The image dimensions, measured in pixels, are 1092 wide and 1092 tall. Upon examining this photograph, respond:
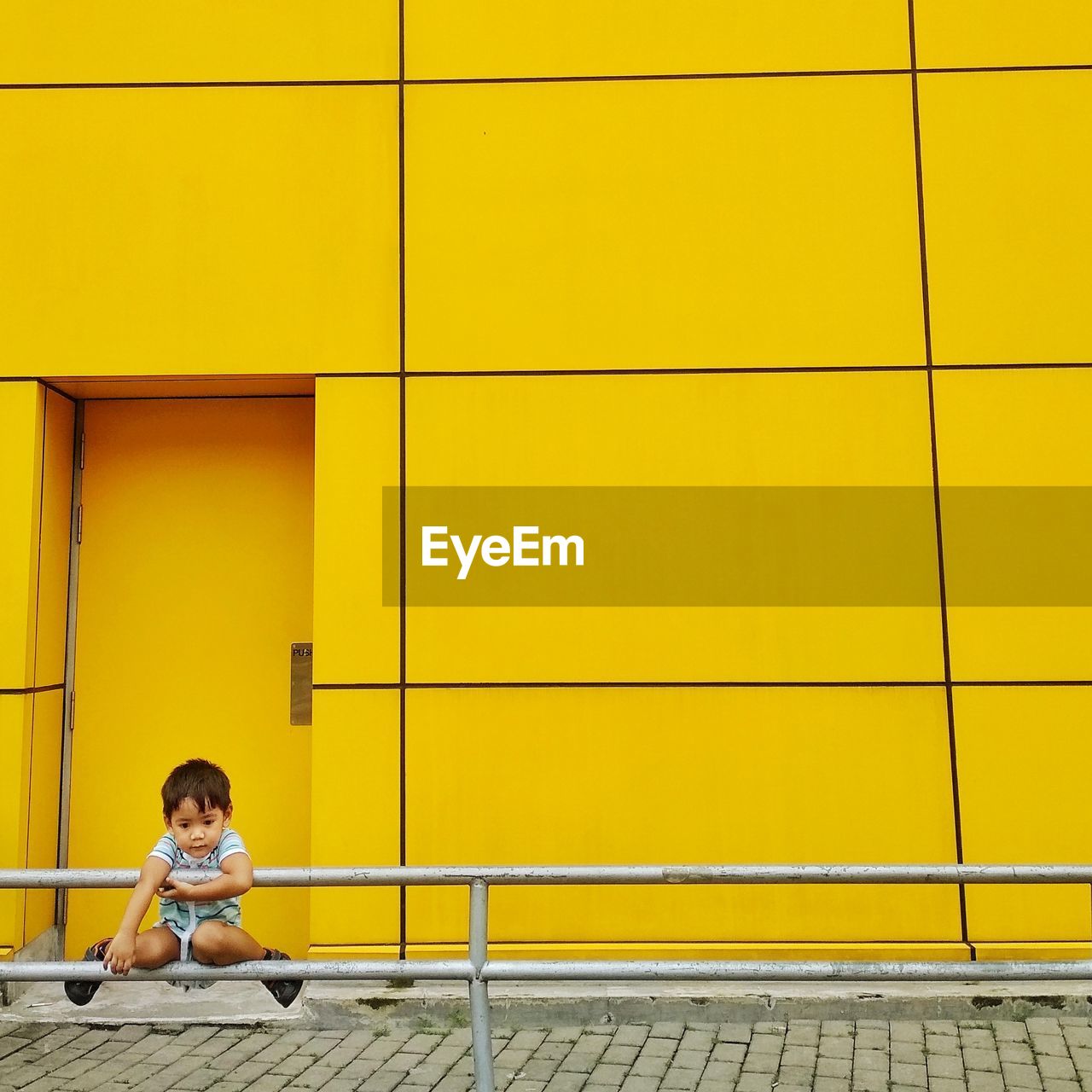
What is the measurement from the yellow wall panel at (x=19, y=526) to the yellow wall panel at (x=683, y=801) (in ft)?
6.82

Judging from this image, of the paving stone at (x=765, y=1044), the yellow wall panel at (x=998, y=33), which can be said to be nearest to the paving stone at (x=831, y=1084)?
the paving stone at (x=765, y=1044)

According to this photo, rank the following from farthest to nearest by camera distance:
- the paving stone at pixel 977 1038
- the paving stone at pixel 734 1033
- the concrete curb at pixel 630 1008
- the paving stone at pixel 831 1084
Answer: the concrete curb at pixel 630 1008 → the paving stone at pixel 734 1033 → the paving stone at pixel 977 1038 → the paving stone at pixel 831 1084

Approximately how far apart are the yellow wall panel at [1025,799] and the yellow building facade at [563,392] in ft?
0.06

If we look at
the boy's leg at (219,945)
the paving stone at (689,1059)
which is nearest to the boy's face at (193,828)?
the boy's leg at (219,945)

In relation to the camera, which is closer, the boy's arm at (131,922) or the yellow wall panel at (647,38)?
the boy's arm at (131,922)

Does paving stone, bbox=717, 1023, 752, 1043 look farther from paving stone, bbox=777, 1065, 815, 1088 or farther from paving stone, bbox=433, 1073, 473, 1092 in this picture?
paving stone, bbox=433, 1073, 473, 1092

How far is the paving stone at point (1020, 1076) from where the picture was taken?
389 cm

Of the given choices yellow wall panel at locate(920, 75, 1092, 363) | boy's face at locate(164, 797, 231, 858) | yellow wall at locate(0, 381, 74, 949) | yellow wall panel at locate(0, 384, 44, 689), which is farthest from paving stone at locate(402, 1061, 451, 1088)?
yellow wall panel at locate(920, 75, 1092, 363)

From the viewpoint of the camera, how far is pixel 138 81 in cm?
532

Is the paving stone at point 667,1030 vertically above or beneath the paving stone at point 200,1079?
beneath

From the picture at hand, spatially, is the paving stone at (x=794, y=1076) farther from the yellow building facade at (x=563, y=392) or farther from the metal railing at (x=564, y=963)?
the metal railing at (x=564, y=963)

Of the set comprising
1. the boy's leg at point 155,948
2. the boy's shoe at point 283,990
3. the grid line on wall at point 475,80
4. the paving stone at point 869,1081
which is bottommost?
the paving stone at point 869,1081

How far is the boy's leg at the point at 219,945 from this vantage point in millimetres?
3264

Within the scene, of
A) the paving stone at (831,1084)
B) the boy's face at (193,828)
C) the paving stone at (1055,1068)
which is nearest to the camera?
the boy's face at (193,828)
